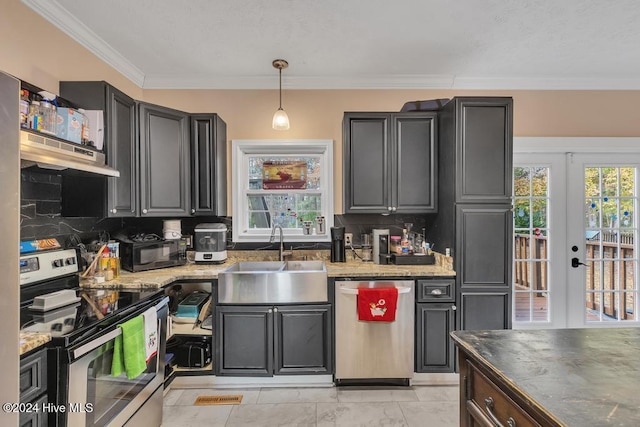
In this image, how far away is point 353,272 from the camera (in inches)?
96.3

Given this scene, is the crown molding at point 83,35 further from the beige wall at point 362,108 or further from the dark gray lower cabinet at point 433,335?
the dark gray lower cabinet at point 433,335

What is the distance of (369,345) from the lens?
94.7 inches

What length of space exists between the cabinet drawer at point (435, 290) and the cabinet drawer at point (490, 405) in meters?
1.27

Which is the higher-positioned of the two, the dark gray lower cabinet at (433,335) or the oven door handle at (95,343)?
the oven door handle at (95,343)

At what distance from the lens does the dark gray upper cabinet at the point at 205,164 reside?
275 cm

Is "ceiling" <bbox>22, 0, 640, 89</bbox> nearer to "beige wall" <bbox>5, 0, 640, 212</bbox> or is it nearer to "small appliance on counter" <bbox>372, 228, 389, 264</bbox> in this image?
"beige wall" <bbox>5, 0, 640, 212</bbox>

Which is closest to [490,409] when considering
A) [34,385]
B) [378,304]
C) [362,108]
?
[378,304]

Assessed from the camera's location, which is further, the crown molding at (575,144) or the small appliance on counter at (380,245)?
the crown molding at (575,144)

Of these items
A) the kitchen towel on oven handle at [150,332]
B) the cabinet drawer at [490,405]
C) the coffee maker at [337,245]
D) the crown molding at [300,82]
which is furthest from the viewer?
the crown molding at [300,82]

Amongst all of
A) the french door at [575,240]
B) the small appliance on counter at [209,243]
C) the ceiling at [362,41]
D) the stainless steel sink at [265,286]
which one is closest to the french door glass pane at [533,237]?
the french door at [575,240]

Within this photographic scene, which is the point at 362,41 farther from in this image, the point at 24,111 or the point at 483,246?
the point at 24,111

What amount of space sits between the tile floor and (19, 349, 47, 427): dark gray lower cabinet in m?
1.12

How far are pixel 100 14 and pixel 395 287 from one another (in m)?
2.85

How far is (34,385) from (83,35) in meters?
2.31
